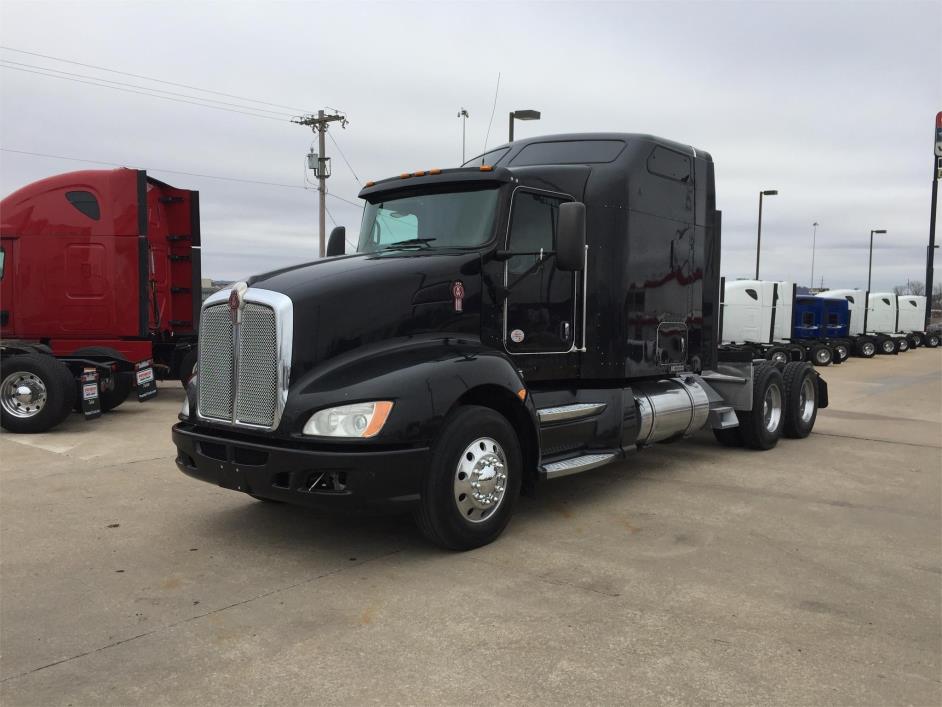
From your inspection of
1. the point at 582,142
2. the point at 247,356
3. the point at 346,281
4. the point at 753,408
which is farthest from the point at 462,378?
the point at 753,408

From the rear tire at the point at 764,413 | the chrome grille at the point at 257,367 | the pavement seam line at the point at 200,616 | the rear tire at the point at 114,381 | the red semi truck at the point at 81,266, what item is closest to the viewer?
the pavement seam line at the point at 200,616

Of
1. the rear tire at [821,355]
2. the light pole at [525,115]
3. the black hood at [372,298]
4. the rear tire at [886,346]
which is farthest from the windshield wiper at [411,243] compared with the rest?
the rear tire at [886,346]

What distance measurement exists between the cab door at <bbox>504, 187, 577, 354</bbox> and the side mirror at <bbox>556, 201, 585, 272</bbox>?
26 cm

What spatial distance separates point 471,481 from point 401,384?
0.81 metres

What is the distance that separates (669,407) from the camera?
272 inches

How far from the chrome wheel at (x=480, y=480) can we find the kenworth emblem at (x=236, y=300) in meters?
1.66

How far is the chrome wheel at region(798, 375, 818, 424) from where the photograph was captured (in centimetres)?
924

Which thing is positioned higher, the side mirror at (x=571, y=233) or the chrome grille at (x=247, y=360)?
the side mirror at (x=571, y=233)

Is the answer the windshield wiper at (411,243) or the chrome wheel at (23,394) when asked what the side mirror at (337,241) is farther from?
the chrome wheel at (23,394)

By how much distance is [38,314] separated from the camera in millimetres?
10867

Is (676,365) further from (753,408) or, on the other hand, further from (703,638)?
(703,638)

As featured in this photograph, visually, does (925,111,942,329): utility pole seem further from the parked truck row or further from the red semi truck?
the red semi truck

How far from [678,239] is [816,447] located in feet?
11.7

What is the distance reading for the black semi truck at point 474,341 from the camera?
4316 millimetres
